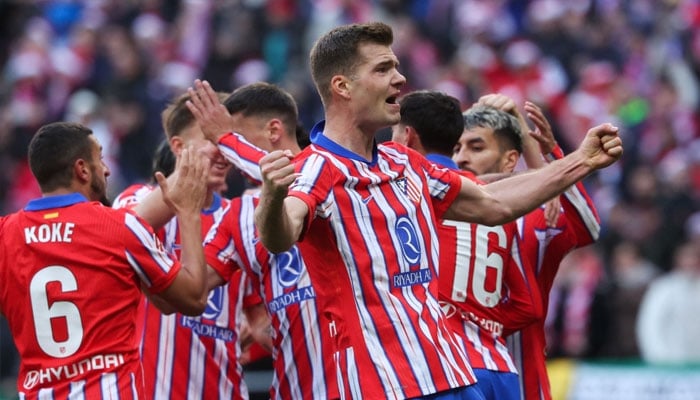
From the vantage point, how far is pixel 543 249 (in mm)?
8570

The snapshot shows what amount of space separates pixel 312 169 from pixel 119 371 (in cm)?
144

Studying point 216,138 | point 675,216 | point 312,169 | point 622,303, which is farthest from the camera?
point 675,216

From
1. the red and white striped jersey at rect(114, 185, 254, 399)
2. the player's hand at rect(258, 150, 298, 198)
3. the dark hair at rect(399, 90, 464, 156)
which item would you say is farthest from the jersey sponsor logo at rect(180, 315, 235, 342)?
the player's hand at rect(258, 150, 298, 198)

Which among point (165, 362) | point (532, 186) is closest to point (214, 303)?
point (165, 362)

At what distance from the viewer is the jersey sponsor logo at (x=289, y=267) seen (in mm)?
7973

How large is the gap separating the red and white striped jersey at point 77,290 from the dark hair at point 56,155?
0.11m

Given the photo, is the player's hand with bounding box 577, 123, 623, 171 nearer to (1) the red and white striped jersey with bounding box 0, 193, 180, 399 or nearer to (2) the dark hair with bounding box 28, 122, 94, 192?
(1) the red and white striped jersey with bounding box 0, 193, 180, 399

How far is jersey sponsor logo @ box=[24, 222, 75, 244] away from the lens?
7.20m

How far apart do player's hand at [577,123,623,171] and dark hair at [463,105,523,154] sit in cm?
162

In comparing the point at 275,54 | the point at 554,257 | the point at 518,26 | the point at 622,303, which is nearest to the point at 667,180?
the point at 622,303

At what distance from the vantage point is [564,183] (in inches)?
279

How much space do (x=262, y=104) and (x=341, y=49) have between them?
1.58m

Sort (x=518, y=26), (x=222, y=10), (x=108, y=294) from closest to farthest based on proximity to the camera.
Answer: (x=108, y=294)
(x=518, y=26)
(x=222, y=10)

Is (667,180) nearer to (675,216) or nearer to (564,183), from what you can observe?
(675,216)
